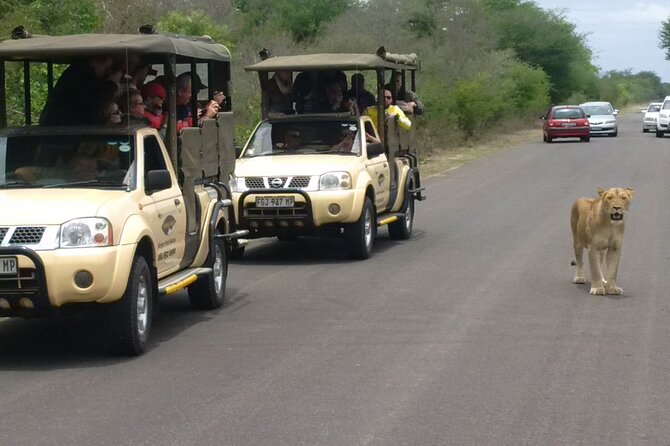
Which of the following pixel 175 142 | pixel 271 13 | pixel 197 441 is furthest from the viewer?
pixel 271 13

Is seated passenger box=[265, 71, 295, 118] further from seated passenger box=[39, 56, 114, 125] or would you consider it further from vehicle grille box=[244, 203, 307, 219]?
seated passenger box=[39, 56, 114, 125]

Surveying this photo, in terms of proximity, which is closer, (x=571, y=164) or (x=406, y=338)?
(x=406, y=338)

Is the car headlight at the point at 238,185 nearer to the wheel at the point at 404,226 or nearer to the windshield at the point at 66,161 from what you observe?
the wheel at the point at 404,226

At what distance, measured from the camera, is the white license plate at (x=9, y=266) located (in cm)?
807

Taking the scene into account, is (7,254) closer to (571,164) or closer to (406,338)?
(406,338)

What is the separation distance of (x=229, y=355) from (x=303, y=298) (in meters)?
2.65

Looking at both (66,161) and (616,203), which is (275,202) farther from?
(66,161)

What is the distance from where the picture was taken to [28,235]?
8195 mm

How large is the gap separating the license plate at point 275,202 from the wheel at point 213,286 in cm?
265

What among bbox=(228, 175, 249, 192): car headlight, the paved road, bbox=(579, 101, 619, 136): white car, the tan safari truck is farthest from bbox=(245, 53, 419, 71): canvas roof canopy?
bbox=(579, 101, 619, 136): white car

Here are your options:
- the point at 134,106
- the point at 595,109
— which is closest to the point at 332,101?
the point at 134,106

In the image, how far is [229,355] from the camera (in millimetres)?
8750

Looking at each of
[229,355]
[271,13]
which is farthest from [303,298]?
[271,13]

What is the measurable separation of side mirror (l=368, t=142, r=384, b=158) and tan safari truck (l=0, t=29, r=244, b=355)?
10.5 ft
